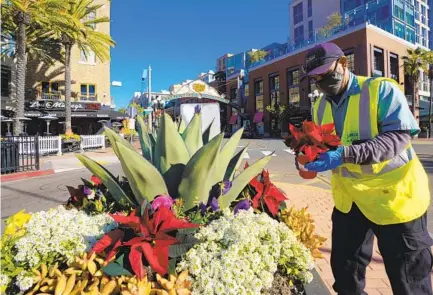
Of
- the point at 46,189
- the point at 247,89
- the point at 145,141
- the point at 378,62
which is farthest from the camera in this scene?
the point at 247,89

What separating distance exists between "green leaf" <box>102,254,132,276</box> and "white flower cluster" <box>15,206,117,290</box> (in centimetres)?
19

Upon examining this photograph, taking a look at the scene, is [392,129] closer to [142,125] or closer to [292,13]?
[142,125]

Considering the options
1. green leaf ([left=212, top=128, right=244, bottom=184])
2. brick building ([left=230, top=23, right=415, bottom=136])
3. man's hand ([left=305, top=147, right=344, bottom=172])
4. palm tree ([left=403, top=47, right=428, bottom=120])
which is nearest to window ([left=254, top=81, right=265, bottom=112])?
brick building ([left=230, top=23, right=415, bottom=136])

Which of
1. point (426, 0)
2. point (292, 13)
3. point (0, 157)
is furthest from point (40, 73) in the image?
point (426, 0)

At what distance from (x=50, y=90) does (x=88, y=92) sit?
3.13 m

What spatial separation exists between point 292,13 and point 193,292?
65.8 meters

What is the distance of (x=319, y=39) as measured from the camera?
123 ft

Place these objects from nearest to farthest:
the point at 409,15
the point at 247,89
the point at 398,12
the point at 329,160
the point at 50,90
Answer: the point at 329,160, the point at 50,90, the point at 398,12, the point at 409,15, the point at 247,89

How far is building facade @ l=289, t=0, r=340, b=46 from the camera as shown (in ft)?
173

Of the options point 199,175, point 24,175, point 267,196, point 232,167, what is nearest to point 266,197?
point 267,196

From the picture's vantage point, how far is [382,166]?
5.83ft

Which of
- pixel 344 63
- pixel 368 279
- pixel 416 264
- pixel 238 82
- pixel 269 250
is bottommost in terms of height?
pixel 368 279

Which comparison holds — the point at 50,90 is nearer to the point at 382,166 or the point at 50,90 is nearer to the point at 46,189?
the point at 46,189

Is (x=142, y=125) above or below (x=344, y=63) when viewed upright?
below
